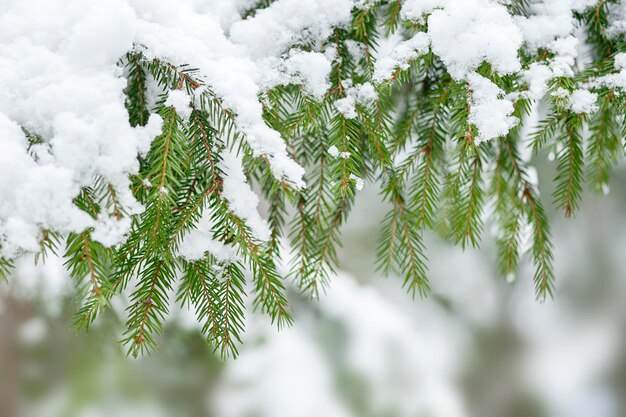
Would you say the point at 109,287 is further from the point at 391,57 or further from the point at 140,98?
the point at 391,57

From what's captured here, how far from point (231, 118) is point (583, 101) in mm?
541

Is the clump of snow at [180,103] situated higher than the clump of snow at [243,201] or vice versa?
the clump of snow at [180,103]

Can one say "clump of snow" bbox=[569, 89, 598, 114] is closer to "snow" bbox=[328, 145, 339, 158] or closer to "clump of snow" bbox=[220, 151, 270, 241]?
"snow" bbox=[328, 145, 339, 158]

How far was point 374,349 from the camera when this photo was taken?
274cm

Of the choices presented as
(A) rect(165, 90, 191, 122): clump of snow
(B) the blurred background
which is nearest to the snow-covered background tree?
(A) rect(165, 90, 191, 122): clump of snow

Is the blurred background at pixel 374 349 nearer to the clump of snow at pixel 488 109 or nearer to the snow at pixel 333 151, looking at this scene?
the snow at pixel 333 151

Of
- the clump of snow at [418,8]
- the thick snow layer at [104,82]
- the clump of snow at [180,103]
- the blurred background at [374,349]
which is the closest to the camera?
the thick snow layer at [104,82]

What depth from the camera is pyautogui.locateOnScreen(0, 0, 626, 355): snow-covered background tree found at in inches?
22.2

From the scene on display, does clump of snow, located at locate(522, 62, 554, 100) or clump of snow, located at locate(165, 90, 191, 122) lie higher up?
clump of snow, located at locate(522, 62, 554, 100)

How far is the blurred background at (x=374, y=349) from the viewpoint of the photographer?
90.5 inches

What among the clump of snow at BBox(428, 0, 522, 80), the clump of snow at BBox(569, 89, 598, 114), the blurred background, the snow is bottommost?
the blurred background

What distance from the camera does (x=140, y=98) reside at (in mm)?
776

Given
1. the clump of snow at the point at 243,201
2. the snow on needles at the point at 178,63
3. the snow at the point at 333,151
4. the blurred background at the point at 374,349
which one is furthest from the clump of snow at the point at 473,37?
the blurred background at the point at 374,349

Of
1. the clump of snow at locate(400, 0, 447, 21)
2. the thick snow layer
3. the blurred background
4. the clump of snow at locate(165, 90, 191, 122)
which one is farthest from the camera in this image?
the blurred background
